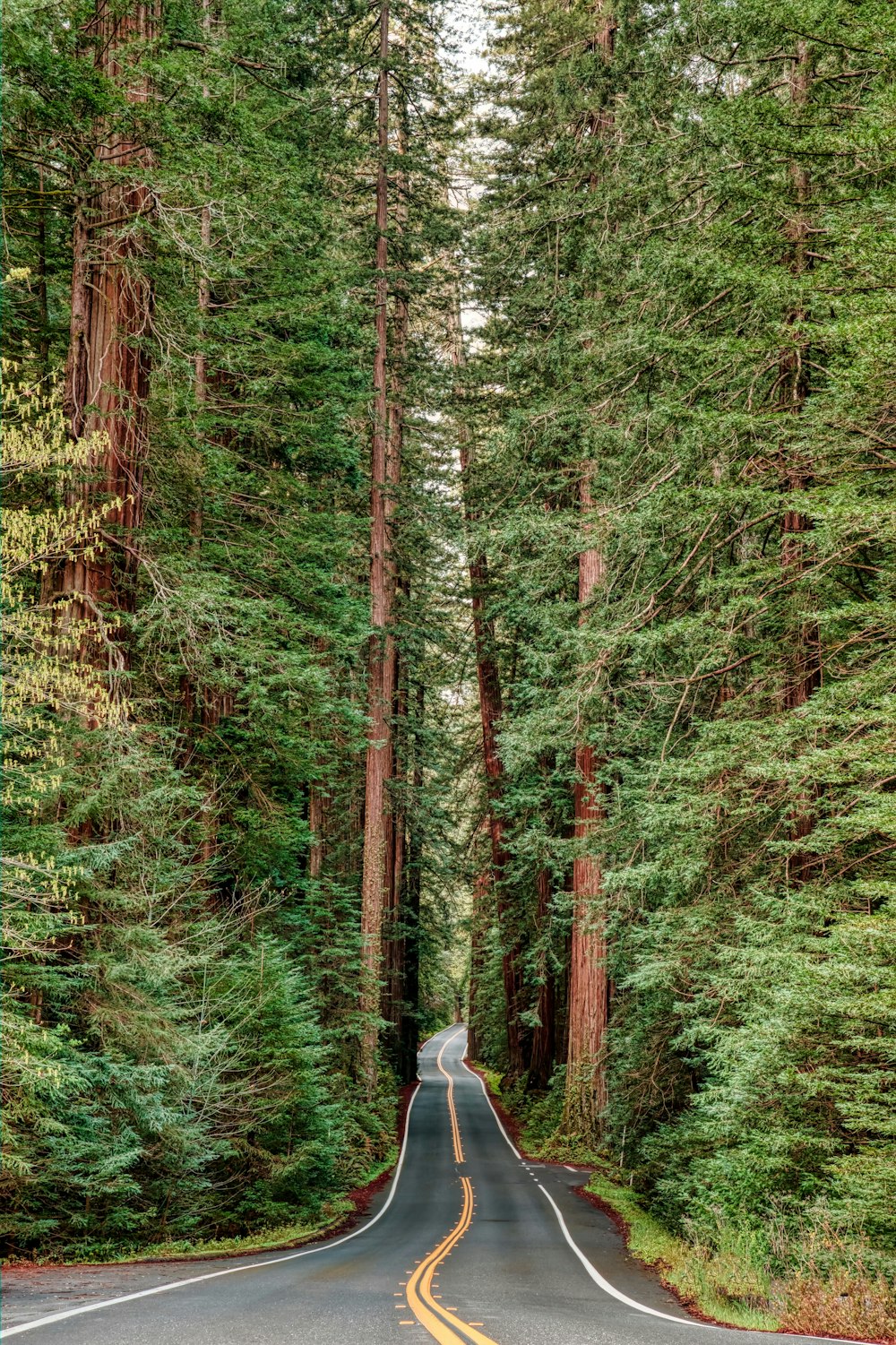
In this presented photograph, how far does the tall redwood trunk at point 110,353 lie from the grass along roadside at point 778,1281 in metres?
8.57

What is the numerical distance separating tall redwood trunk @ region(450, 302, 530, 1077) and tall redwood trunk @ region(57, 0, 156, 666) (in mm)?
10983

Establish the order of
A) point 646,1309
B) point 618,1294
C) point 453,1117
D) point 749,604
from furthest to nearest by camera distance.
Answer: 1. point 453,1117
2. point 749,604
3. point 618,1294
4. point 646,1309

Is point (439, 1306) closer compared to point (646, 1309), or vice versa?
point (439, 1306)

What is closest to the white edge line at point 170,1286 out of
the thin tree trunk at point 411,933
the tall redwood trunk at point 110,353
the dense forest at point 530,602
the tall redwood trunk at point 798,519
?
the dense forest at point 530,602

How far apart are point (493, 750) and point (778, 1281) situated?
58.3 feet

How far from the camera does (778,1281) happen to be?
291 inches

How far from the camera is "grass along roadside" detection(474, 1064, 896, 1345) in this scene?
6.07 metres

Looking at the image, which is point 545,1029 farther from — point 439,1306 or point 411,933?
point 439,1306

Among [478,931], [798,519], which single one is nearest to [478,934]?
[478,931]

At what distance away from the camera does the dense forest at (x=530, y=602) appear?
7.26 meters

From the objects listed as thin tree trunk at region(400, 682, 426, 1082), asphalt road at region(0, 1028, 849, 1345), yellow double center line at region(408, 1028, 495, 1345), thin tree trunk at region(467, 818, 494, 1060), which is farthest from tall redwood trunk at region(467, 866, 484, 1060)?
yellow double center line at region(408, 1028, 495, 1345)

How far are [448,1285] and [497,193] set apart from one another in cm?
1831

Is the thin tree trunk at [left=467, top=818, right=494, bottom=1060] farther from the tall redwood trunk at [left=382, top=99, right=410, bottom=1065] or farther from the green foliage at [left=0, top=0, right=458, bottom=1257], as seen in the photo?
the green foliage at [left=0, top=0, right=458, bottom=1257]

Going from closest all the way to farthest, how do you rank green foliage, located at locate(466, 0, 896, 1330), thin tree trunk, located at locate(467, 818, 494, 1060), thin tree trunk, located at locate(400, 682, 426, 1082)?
green foliage, located at locate(466, 0, 896, 1330) < thin tree trunk, located at locate(400, 682, 426, 1082) < thin tree trunk, located at locate(467, 818, 494, 1060)
